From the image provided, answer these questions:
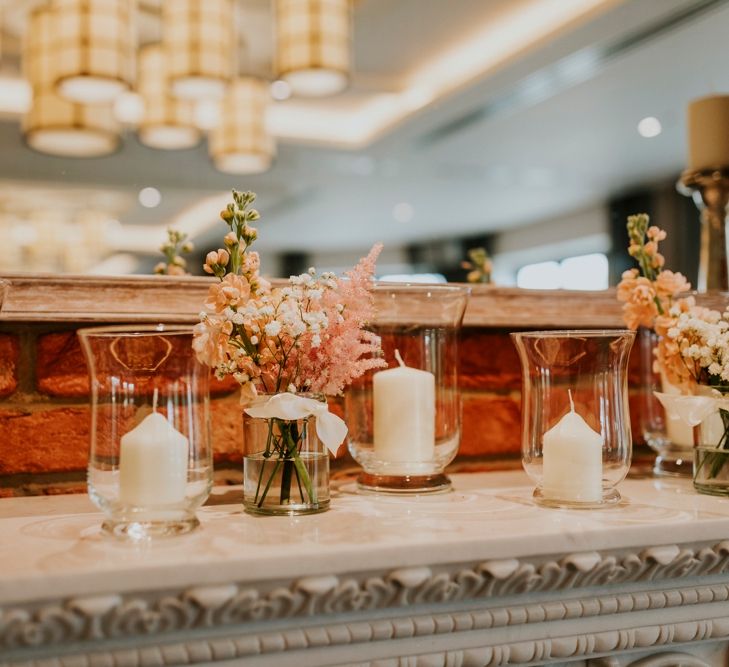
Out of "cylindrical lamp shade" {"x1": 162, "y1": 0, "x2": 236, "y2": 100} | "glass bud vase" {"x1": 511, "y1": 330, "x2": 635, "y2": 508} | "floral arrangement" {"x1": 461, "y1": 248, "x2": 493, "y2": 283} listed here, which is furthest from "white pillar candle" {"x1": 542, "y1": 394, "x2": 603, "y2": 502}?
"cylindrical lamp shade" {"x1": 162, "y1": 0, "x2": 236, "y2": 100}

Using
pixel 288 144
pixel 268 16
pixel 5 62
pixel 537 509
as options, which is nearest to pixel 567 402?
pixel 537 509

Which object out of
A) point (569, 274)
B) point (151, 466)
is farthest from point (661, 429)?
point (151, 466)

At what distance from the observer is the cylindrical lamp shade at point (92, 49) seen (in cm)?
102

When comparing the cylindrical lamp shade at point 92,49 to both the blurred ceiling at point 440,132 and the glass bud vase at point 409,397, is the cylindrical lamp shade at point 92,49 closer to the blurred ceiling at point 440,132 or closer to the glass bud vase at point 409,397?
the blurred ceiling at point 440,132

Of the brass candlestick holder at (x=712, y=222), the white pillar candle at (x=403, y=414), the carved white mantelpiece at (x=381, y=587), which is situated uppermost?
the brass candlestick holder at (x=712, y=222)

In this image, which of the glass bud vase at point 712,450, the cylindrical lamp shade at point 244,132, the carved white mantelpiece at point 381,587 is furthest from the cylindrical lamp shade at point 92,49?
the glass bud vase at point 712,450

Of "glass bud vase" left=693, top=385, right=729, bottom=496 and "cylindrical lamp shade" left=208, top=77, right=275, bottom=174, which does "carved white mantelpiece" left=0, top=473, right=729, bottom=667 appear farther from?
"cylindrical lamp shade" left=208, top=77, right=275, bottom=174

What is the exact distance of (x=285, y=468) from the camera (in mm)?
844

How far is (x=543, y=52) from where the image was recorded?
132cm

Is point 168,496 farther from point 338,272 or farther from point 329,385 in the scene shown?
point 338,272

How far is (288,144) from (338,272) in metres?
0.19

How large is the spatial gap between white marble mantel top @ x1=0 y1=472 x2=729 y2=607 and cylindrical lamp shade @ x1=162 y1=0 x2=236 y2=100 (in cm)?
55

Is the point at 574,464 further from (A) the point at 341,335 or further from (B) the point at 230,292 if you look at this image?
(B) the point at 230,292

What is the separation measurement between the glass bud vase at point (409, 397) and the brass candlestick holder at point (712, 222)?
1.87 feet
